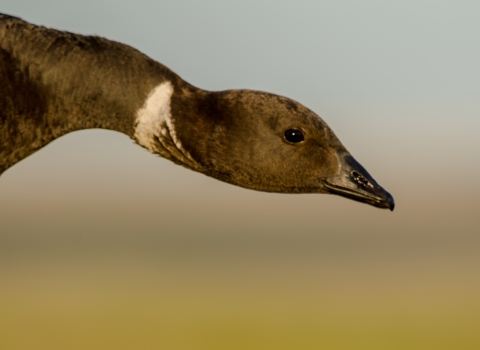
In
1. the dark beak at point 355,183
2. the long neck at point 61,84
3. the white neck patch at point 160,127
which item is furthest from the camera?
the dark beak at point 355,183

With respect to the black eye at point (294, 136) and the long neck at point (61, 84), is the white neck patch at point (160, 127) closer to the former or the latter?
the long neck at point (61, 84)

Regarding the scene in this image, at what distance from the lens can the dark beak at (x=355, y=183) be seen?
307 inches

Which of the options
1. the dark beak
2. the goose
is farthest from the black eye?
the dark beak

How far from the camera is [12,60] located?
721 centimetres

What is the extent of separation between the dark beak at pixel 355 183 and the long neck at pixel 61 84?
1.58 metres

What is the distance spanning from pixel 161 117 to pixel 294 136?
3.55 feet

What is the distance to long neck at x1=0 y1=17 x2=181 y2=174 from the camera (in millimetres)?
7234

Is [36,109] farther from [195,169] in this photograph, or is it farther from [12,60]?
[195,169]

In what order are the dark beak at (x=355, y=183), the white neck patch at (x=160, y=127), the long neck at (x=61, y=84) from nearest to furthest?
the long neck at (x=61, y=84) < the white neck patch at (x=160, y=127) < the dark beak at (x=355, y=183)

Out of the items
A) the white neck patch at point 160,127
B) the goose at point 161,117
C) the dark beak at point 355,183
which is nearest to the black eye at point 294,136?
the goose at point 161,117

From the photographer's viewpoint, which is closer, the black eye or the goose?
the goose

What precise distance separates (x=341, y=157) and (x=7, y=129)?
2.67m

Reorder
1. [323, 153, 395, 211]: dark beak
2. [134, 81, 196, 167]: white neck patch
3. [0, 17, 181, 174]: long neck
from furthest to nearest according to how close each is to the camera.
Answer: [323, 153, 395, 211]: dark beak < [134, 81, 196, 167]: white neck patch < [0, 17, 181, 174]: long neck

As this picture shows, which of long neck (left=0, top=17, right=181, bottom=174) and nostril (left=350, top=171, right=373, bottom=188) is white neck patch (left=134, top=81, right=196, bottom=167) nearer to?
long neck (left=0, top=17, right=181, bottom=174)
